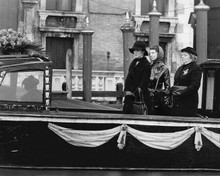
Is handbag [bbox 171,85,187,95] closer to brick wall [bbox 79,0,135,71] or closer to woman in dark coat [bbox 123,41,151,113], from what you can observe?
woman in dark coat [bbox 123,41,151,113]

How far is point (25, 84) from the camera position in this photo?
9.17 m

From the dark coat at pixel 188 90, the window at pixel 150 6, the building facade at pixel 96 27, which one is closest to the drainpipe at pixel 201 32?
the dark coat at pixel 188 90

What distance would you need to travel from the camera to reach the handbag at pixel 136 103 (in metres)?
9.78

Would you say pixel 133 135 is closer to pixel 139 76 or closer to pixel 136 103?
pixel 136 103

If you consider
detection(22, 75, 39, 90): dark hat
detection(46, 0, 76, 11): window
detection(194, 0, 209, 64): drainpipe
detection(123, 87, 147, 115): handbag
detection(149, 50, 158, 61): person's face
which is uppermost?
detection(46, 0, 76, 11): window

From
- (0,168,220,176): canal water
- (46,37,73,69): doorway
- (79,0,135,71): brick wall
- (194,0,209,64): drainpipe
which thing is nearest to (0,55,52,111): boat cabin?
(0,168,220,176): canal water

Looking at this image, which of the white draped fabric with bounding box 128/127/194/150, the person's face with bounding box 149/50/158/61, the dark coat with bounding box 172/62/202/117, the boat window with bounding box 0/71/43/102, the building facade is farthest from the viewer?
the building facade

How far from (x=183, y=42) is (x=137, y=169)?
14016 millimetres

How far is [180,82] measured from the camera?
9.92 m

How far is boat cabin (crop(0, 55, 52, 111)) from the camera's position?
9.16 m

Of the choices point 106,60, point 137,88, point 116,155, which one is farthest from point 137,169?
point 106,60

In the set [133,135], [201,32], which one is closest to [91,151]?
[133,135]

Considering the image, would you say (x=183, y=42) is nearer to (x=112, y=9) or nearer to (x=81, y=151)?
(x=112, y=9)

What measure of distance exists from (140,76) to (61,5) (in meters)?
12.6
